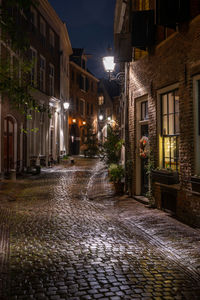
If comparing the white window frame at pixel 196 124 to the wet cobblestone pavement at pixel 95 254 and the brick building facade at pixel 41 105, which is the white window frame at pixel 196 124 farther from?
the brick building facade at pixel 41 105

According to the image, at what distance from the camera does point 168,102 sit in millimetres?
8570

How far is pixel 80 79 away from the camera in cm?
4375

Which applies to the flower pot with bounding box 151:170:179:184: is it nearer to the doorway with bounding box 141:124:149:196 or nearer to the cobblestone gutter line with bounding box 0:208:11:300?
the doorway with bounding box 141:124:149:196

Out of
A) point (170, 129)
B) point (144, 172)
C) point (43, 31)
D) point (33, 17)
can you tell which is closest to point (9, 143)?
point (144, 172)

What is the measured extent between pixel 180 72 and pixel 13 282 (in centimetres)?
561

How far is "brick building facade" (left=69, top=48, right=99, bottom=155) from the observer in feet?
135

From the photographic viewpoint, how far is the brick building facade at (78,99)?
4119 cm

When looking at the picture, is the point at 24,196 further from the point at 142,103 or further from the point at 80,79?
the point at 80,79

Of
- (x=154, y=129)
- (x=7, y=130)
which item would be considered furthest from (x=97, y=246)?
(x=7, y=130)

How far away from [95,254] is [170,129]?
4.36 m

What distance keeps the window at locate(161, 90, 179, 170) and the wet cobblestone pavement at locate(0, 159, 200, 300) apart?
1379mm

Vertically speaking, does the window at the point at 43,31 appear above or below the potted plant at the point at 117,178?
above

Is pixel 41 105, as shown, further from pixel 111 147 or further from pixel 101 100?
pixel 101 100

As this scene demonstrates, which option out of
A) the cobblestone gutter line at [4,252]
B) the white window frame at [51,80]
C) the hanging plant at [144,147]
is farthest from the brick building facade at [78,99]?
the cobblestone gutter line at [4,252]
